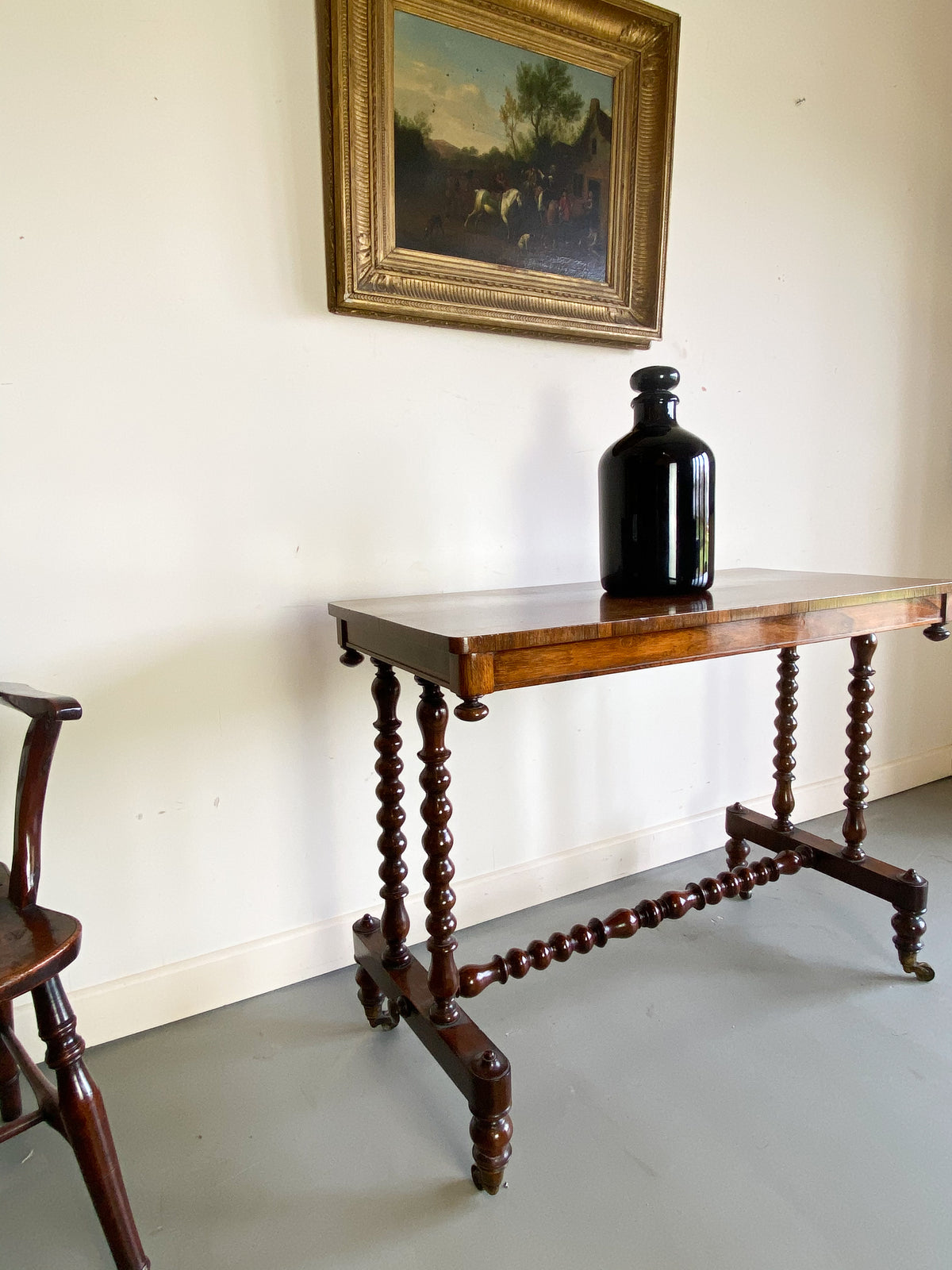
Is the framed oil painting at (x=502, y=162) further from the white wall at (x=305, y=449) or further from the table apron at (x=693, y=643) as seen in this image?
the table apron at (x=693, y=643)

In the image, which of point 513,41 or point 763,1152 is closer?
point 763,1152

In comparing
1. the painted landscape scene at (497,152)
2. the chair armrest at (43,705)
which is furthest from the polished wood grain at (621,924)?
the painted landscape scene at (497,152)

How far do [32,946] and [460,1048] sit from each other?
660 millimetres

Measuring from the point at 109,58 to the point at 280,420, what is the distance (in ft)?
2.18

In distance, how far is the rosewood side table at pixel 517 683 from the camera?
1032 millimetres

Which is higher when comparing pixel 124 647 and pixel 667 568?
pixel 667 568

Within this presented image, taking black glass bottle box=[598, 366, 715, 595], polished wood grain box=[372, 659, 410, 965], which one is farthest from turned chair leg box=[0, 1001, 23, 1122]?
black glass bottle box=[598, 366, 715, 595]

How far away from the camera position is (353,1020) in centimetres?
147

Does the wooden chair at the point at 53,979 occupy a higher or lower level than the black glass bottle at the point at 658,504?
lower

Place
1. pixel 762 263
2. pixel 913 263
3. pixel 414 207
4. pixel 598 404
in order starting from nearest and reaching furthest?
pixel 414 207, pixel 598 404, pixel 762 263, pixel 913 263

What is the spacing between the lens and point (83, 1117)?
0.89 meters

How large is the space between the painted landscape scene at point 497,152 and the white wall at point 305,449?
189mm

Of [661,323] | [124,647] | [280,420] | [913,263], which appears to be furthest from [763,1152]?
[913,263]

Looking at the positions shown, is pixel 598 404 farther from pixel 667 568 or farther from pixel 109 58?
pixel 109 58
